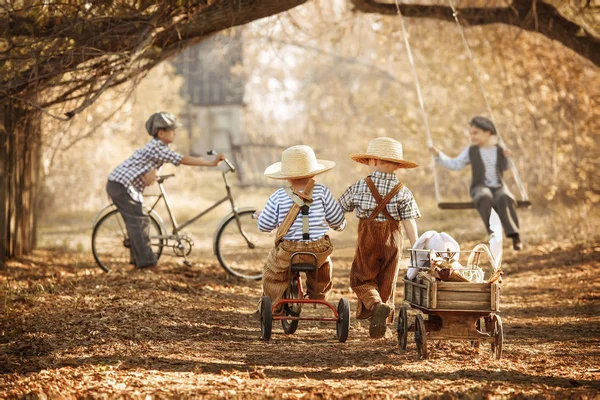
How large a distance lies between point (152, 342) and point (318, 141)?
23990 millimetres

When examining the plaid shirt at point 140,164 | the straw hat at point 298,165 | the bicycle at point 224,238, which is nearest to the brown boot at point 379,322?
the straw hat at point 298,165

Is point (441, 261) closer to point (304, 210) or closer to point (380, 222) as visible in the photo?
point (380, 222)

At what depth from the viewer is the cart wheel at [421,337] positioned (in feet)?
20.9

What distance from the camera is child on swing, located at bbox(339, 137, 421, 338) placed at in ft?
23.8

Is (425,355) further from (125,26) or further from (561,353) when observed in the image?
(125,26)

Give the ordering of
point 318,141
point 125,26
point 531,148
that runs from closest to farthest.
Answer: point 125,26, point 531,148, point 318,141

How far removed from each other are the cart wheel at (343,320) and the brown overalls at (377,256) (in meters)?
0.23

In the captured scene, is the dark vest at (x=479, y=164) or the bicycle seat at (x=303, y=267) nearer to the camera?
the bicycle seat at (x=303, y=267)

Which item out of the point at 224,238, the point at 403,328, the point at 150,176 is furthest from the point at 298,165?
the point at 150,176

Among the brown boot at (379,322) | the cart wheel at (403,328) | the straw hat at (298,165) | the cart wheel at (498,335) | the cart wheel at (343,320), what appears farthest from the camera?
the straw hat at (298,165)

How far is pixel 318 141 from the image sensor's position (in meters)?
30.6

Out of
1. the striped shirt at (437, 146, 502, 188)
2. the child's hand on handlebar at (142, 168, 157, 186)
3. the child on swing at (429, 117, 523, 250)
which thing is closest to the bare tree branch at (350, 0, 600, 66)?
the child on swing at (429, 117, 523, 250)

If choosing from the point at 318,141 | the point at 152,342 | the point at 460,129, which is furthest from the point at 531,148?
the point at 318,141

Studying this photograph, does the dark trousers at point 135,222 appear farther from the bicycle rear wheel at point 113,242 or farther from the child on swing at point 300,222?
the child on swing at point 300,222
